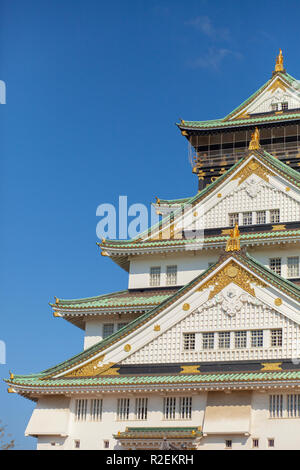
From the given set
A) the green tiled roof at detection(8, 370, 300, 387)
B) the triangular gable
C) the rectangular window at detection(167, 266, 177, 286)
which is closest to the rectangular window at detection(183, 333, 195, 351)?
the triangular gable

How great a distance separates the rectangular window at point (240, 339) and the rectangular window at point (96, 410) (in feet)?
24.2

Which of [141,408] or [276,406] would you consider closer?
[276,406]

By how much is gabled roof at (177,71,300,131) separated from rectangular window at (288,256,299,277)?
11.9 meters

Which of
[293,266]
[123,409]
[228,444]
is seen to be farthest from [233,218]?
[228,444]

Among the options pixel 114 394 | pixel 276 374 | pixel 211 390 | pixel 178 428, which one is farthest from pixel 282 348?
pixel 114 394

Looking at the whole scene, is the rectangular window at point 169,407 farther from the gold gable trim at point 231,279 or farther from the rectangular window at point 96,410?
the gold gable trim at point 231,279

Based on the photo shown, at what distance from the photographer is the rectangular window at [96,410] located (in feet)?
126

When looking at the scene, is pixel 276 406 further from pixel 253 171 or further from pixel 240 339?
pixel 253 171

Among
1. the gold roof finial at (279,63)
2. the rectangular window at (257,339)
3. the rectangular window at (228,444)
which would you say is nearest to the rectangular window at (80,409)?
the rectangular window at (228,444)

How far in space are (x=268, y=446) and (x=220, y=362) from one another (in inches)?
176

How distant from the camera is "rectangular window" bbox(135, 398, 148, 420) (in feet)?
124

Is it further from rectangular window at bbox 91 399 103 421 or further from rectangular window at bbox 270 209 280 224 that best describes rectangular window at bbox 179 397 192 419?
rectangular window at bbox 270 209 280 224

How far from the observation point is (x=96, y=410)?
38.8 meters

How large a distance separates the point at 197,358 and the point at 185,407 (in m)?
2.38
